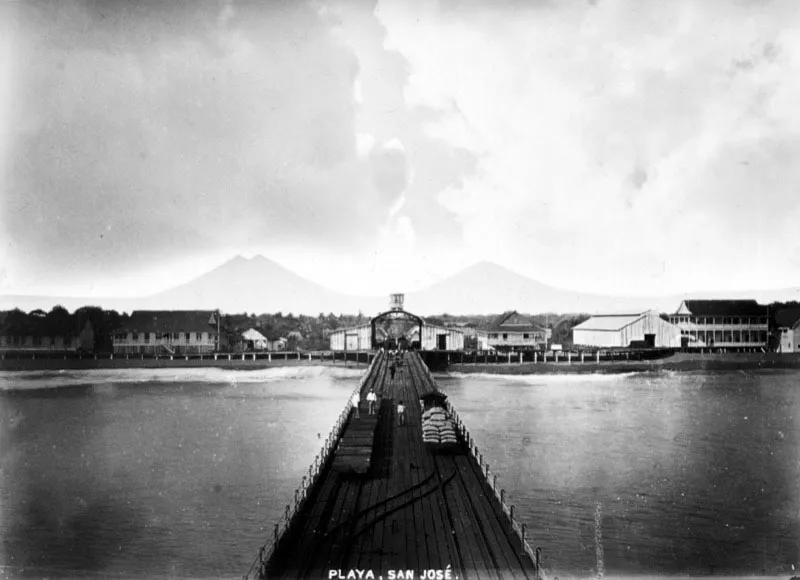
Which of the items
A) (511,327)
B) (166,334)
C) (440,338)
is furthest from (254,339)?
(511,327)

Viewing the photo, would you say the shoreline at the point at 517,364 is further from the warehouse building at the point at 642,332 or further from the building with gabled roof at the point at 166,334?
the building with gabled roof at the point at 166,334

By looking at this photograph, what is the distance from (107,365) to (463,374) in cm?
4172

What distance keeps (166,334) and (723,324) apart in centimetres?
7218

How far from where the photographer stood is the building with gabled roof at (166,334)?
244 ft

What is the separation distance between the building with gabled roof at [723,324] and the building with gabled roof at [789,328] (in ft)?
5.63

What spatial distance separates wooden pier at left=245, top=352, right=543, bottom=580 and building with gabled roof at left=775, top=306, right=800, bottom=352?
228 feet

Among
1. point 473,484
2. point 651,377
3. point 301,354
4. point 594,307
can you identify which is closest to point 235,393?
point 301,354

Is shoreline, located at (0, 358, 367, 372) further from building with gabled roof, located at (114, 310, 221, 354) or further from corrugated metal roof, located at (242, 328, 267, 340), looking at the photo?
corrugated metal roof, located at (242, 328, 267, 340)

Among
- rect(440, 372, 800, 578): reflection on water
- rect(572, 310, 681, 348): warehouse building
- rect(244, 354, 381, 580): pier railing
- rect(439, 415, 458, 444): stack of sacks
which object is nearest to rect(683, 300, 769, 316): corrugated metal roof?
rect(572, 310, 681, 348): warehouse building

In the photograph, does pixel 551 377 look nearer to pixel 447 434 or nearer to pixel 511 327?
pixel 511 327

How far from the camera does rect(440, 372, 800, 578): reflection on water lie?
55.9 feet

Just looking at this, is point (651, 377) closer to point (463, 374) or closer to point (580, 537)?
point (463, 374)

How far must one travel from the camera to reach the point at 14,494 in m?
22.4

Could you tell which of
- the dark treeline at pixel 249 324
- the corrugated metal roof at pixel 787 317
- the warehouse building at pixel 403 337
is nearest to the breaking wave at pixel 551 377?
the warehouse building at pixel 403 337
